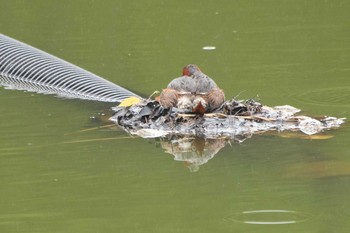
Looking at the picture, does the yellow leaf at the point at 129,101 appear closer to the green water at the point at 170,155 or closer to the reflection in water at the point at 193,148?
the green water at the point at 170,155

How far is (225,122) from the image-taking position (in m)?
9.49

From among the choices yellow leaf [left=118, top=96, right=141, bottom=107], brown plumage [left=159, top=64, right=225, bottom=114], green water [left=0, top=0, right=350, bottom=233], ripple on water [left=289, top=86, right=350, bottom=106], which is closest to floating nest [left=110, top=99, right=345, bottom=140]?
brown plumage [left=159, top=64, right=225, bottom=114]

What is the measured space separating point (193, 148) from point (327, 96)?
216cm

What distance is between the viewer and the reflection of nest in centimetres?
874

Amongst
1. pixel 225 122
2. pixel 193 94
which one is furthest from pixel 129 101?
pixel 225 122

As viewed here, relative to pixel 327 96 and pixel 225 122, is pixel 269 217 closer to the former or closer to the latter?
pixel 225 122

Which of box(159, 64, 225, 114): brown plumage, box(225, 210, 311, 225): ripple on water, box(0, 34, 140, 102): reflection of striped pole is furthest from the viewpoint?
box(0, 34, 140, 102): reflection of striped pole

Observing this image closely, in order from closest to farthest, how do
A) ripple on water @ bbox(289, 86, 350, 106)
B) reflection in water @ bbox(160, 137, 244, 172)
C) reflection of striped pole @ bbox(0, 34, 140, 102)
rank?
reflection in water @ bbox(160, 137, 244, 172) < ripple on water @ bbox(289, 86, 350, 106) < reflection of striped pole @ bbox(0, 34, 140, 102)

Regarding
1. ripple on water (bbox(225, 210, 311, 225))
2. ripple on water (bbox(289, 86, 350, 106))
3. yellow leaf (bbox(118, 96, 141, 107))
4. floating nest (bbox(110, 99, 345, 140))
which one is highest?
ripple on water (bbox(289, 86, 350, 106))

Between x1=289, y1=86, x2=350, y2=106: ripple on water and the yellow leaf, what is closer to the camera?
the yellow leaf

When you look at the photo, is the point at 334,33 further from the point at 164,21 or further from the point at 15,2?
the point at 15,2

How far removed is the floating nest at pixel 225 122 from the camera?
30.8ft

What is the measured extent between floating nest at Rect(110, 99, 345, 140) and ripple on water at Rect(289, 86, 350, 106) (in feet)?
2.59

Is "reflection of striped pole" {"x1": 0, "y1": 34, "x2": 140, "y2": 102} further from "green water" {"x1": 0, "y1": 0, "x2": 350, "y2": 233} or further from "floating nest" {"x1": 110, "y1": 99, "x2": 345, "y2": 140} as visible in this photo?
"floating nest" {"x1": 110, "y1": 99, "x2": 345, "y2": 140}
